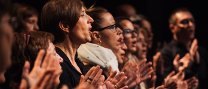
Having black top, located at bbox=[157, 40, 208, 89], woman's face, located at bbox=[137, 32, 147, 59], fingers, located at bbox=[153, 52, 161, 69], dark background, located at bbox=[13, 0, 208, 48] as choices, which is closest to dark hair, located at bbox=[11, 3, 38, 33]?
woman's face, located at bbox=[137, 32, 147, 59]

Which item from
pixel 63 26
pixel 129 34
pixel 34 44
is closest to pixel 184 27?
pixel 129 34

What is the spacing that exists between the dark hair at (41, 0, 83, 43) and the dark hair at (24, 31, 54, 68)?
31 centimetres

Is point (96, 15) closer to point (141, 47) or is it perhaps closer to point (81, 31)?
point (81, 31)

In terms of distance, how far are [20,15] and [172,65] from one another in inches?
66.1

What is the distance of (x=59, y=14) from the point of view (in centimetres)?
334

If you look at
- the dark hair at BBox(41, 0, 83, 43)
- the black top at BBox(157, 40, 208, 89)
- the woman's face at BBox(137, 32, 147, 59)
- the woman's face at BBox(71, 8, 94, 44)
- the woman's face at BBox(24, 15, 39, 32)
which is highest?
the woman's face at BBox(24, 15, 39, 32)

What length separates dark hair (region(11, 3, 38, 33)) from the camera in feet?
13.5

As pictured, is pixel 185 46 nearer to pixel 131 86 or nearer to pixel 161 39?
pixel 161 39

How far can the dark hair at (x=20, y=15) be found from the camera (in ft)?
13.5

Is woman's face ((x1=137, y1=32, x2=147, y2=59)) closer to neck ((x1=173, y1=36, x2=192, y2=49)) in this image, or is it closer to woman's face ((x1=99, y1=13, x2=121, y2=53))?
neck ((x1=173, y1=36, x2=192, y2=49))

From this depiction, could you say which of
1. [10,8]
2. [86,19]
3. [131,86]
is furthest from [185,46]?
[10,8]

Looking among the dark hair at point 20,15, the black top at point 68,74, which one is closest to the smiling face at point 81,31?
the black top at point 68,74

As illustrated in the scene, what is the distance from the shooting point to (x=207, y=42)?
7.09 m

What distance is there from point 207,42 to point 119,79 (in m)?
3.71
